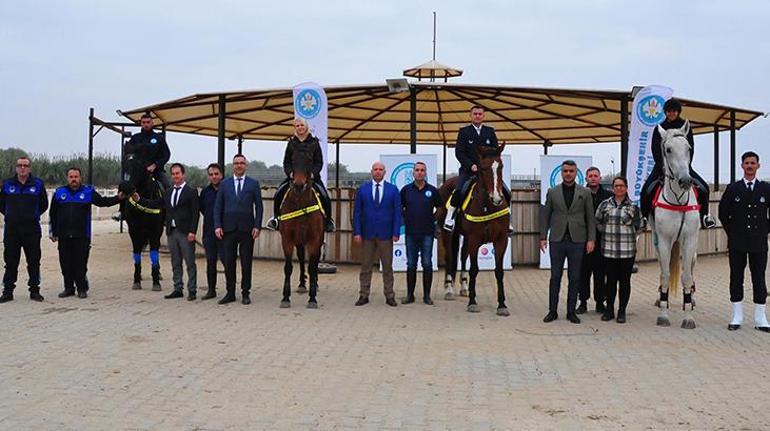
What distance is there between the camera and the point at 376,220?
1060cm

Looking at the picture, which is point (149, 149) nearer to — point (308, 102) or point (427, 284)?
point (308, 102)

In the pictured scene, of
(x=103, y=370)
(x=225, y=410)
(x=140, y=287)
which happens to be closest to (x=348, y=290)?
(x=140, y=287)

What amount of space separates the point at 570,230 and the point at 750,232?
2116 millimetres

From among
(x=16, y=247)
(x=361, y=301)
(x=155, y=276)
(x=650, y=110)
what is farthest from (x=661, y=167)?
(x=16, y=247)

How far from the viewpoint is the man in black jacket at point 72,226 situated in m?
10.8

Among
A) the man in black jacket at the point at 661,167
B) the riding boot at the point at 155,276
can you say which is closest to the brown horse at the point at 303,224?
the riding boot at the point at 155,276

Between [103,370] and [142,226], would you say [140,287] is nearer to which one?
[142,226]

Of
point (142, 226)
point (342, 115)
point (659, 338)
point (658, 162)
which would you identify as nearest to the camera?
point (659, 338)

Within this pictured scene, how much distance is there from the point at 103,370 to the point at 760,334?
7.25 metres

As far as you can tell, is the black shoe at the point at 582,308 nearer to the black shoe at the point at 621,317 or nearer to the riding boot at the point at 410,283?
the black shoe at the point at 621,317

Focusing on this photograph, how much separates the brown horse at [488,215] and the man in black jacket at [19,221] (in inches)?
243

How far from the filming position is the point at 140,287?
1213 centimetres

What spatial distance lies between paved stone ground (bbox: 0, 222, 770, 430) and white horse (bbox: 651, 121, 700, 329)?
18.7 inches

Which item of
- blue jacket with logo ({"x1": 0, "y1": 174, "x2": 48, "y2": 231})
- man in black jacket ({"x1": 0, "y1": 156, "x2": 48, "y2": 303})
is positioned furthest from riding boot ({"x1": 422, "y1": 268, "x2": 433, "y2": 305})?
blue jacket with logo ({"x1": 0, "y1": 174, "x2": 48, "y2": 231})
